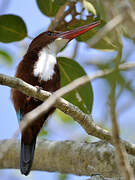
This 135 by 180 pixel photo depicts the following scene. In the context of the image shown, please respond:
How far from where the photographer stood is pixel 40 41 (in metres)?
3.90

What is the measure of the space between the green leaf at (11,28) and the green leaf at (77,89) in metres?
0.46

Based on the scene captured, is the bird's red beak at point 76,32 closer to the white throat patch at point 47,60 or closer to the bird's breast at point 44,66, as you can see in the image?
the white throat patch at point 47,60

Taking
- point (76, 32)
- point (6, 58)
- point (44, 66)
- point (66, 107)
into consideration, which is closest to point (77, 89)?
point (44, 66)

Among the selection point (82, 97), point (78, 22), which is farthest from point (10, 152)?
point (78, 22)

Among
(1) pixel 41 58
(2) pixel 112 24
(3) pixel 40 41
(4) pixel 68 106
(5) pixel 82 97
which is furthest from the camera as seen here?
(3) pixel 40 41

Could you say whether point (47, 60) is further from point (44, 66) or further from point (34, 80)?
point (34, 80)

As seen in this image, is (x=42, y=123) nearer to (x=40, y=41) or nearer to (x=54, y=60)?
(x=54, y=60)

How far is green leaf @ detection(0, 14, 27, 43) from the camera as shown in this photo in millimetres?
3660

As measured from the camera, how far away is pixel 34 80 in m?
3.42

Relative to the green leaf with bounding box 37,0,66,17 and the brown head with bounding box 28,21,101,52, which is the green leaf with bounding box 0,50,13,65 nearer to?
the brown head with bounding box 28,21,101,52

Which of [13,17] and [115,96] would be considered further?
[13,17]

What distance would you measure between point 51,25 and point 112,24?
257 cm

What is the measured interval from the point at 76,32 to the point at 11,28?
64 centimetres

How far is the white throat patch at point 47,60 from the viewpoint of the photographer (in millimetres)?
3459
